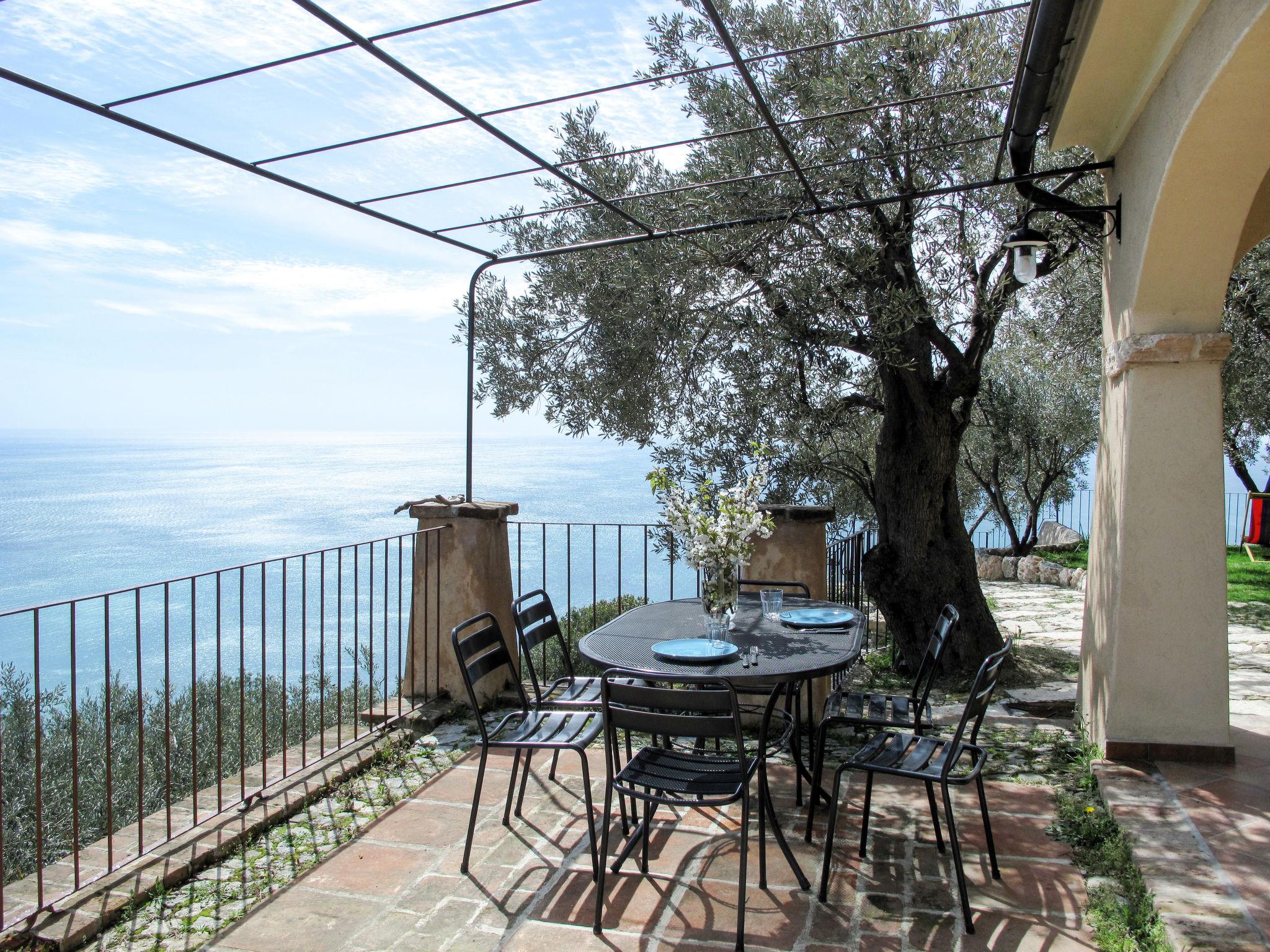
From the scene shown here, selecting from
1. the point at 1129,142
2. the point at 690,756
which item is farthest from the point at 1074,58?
the point at 690,756

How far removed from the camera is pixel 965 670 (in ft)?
20.3

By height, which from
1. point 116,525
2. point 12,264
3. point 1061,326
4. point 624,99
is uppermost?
A: point 12,264

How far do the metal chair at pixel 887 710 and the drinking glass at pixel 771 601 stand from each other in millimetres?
416

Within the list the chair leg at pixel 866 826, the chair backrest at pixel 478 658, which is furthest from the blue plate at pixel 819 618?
the chair backrest at pixel 478 658

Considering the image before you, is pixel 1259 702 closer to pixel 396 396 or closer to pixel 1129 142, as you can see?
pixel 1129 142

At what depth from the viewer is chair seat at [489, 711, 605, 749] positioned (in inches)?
116

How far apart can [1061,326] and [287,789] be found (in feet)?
22.9

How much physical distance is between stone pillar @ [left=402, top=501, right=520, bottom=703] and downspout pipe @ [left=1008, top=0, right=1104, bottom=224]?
3.16 metres

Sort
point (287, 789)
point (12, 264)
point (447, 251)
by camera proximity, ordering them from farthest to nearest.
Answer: point (12, 264) → point (447, 251) → point (287, 789)

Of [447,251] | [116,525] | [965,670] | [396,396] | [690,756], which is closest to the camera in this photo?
[690,756]

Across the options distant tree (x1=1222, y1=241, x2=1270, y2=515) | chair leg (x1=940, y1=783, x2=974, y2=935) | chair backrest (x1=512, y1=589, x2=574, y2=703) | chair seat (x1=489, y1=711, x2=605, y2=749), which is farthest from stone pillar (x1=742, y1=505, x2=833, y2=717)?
distant tree (x1=1222, y1=241, x2=1270, y2=515)

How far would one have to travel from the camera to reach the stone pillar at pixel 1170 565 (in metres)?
3.67

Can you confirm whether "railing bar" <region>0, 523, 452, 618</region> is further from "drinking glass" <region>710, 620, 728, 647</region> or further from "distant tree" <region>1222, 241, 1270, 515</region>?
"distant tree" <region>1222, 241, 1270, 515</region>

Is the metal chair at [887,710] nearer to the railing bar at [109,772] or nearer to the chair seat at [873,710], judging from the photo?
the chair seat at [873,710]
